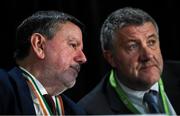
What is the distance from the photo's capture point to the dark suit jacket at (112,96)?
1.48m

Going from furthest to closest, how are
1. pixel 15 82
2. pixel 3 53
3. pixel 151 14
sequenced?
pixel 151 14 < pixel 3 53 < pixel 15 82

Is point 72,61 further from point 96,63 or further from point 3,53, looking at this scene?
point 3,53

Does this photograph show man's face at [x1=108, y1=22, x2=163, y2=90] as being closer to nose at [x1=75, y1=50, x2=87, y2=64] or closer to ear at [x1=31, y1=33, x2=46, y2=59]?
nose at [x1=75, y1=50, x2=87, y2=64]

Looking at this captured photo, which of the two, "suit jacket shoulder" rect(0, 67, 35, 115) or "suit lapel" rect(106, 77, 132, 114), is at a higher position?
"suit jacket shoulder" rect(0, 67, 35, 115)

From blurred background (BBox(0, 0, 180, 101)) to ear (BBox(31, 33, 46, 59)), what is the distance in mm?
69

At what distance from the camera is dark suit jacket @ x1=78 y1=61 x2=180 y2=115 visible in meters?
1.48

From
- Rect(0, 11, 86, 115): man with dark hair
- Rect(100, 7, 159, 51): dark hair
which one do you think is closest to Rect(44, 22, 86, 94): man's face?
Rect(0, 11, 86, 115): man with dark hair

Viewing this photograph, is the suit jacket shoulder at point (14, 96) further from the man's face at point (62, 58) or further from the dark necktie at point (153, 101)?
the dark necktie at point (153, 101)

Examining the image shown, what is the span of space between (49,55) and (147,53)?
1.07 feet

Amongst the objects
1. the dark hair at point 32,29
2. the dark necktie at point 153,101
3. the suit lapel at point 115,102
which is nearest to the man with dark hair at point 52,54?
the dark hair at point 32,29

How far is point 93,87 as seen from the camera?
1.51m

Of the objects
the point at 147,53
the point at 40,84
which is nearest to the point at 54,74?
the point at 40,84

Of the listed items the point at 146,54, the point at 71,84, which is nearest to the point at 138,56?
the point at 146,54

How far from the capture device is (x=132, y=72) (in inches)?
60.0
